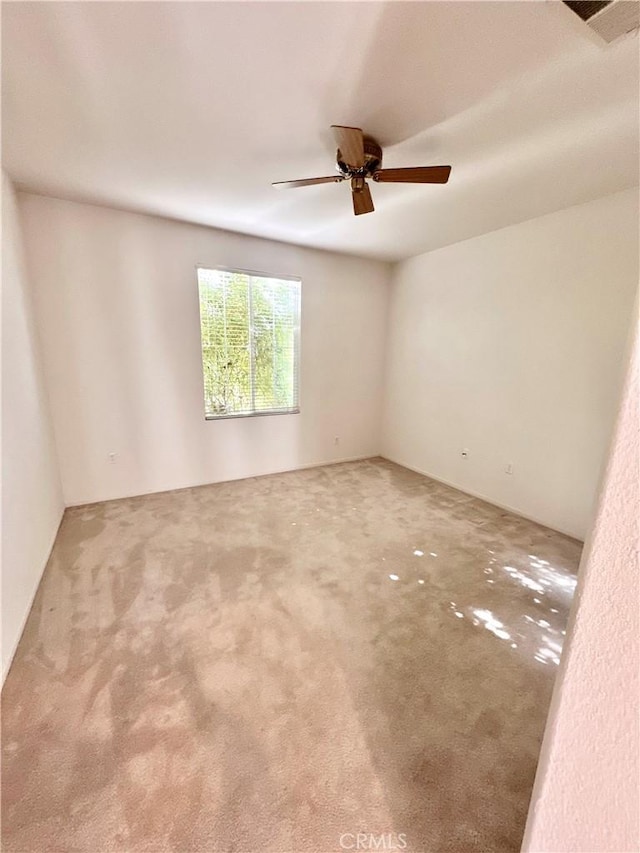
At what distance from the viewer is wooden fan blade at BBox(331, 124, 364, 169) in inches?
57.5

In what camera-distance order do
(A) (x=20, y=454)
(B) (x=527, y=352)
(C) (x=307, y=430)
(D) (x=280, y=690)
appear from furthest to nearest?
(C) (x=307, y=430) → (B) (x=527, y=352) → (A) (x=20, y=454) → (D) (x=280, y=690)

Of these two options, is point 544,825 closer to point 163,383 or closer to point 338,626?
point 338,626

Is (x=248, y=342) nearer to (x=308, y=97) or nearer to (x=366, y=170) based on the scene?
(x=366, y=170)

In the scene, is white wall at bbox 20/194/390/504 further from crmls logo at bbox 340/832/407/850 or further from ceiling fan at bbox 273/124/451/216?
crmls logo at bbox 340/832/407/850

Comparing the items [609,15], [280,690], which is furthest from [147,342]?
[609,15]

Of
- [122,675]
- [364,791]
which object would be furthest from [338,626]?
[122,675]

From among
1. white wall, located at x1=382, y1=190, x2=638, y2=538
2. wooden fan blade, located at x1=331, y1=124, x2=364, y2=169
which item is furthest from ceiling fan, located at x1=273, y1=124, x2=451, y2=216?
white wall, located at x1=382, y1=190, x2=638, y2=538

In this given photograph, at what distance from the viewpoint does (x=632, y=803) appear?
54 centimetres

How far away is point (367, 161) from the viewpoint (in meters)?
1.78

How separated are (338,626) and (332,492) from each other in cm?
171

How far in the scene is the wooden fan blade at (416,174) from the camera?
1698 mm

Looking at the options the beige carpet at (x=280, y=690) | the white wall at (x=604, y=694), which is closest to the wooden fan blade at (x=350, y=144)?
the white wall at (x=604, y=694)

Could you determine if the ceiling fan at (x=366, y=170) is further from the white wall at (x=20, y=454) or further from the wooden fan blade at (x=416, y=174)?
the white wall at (x=20, y=454)

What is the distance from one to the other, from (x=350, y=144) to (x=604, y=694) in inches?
80.4
